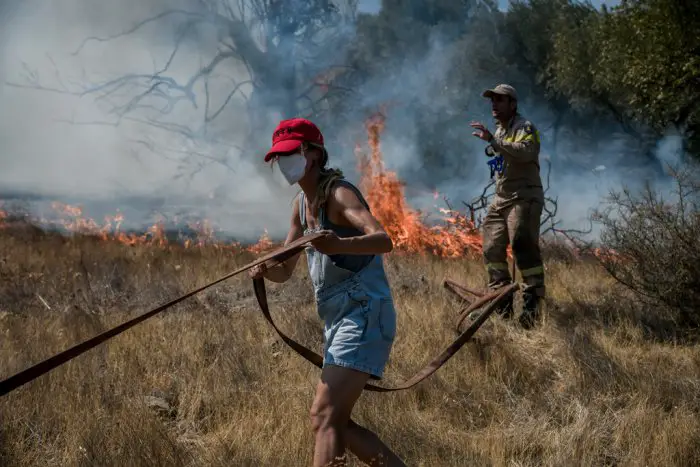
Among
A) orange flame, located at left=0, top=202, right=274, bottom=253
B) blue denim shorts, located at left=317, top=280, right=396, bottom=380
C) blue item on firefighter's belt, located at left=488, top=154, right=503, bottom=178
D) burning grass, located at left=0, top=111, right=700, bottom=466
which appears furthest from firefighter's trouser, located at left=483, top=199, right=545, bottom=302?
orange flame, located at left=0, top=202, right=274, bottom=253

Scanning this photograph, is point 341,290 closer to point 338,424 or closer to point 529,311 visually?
point 338,424

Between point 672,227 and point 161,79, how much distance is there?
1151 cm

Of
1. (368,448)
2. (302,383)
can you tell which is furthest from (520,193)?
(368,448)

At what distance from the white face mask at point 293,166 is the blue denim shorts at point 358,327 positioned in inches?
18.8

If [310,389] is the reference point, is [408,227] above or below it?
above

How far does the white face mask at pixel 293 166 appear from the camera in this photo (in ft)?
9.39

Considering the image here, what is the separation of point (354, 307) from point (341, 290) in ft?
0.32

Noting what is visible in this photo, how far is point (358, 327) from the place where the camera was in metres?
2.74

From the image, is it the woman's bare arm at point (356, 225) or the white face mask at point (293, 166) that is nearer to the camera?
the woman's bare arm at point (356, 225)

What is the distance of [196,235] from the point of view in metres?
11.4

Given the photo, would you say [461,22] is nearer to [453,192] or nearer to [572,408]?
[453,192]

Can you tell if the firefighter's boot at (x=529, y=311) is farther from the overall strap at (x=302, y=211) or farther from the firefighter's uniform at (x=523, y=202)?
the overall strap at (x=302, y=211)

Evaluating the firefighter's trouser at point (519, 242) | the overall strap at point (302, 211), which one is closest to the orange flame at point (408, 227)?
the firefighter's trouser at point (519, 242)

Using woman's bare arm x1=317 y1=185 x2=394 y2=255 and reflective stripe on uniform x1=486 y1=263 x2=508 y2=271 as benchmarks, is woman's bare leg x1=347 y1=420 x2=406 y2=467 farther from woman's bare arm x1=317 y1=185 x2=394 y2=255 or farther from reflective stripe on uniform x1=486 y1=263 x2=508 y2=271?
reflective stripe on uniform x1=486 y1=263 x2=508 y2=271
